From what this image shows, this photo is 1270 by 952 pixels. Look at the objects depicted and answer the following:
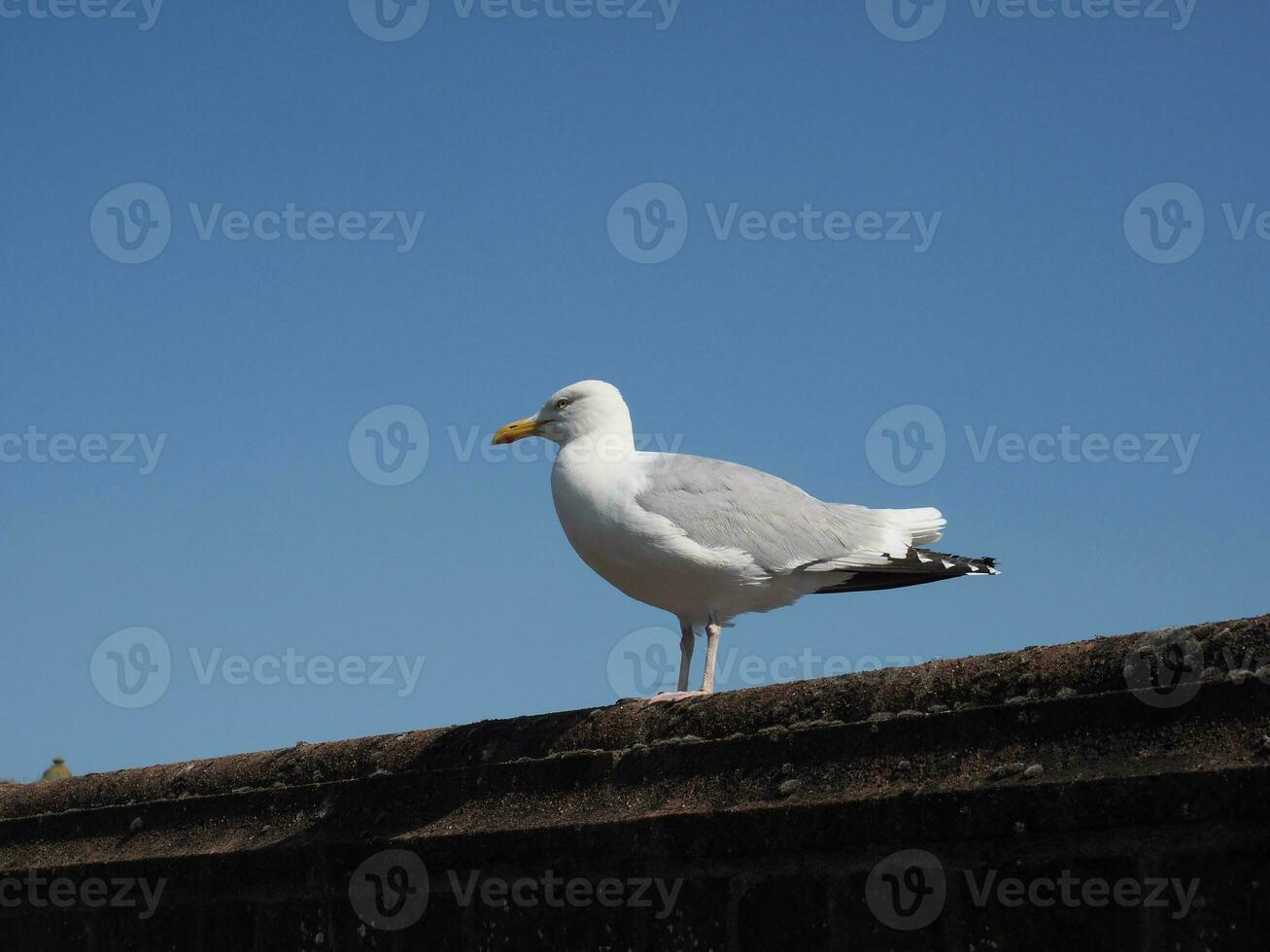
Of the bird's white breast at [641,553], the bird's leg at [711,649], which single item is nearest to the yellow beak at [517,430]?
the bird's white breast at [641,553]

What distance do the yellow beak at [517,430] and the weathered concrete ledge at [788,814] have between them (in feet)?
7.84

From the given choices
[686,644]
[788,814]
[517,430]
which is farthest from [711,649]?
[788,814]

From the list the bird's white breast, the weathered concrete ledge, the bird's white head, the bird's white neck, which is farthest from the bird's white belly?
the weathered concrete ledge

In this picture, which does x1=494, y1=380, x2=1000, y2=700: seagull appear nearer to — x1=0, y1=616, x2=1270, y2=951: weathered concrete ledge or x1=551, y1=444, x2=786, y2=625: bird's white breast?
x1=551, y1=444, x2=786, y2=625: bird's white breast

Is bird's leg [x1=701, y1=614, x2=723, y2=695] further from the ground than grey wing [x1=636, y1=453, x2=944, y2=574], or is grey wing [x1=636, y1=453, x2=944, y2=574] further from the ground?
grey wing [x1=636, y1=453, x2=944, y2=574]

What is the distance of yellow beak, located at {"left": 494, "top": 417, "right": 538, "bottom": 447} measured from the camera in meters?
7.46

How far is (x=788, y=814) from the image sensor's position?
376 cm

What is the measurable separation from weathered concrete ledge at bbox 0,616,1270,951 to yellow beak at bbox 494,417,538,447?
94.1 inches

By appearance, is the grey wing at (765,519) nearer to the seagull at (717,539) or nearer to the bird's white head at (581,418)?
the seagull at (717,539)

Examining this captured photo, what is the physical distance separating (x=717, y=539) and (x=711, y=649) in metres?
0.53

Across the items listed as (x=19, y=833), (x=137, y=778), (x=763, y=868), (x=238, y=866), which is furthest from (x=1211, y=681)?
(x=19, y=833)

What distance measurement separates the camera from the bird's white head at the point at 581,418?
23.8 feet

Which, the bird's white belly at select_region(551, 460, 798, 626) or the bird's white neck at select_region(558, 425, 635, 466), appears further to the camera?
the bird's white neck at select_region(558, 425, 635, 466)

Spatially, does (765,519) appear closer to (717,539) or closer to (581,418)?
(717,539)
